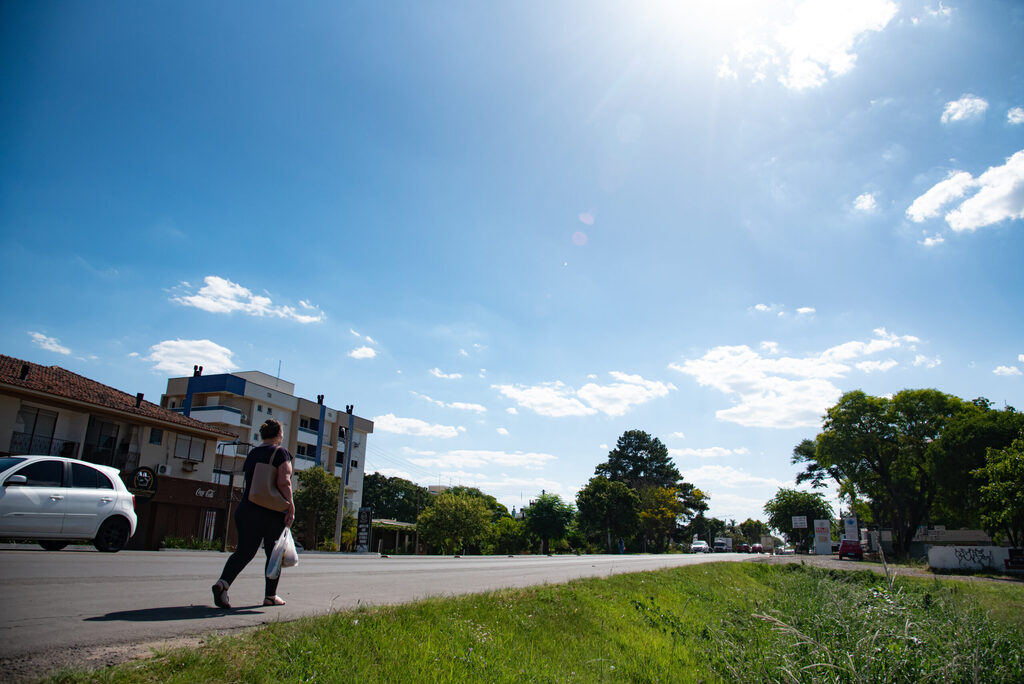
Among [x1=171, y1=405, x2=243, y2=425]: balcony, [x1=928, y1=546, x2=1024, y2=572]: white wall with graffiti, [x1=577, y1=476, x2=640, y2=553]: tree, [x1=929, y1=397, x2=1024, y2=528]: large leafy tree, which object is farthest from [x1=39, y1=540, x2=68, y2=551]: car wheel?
[x1=577, y1=476, x2=640, y2=553]: tree

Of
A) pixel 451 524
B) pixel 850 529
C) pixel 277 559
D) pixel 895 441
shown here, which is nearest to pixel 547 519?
pixel 451 524

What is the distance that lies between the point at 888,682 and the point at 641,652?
283 centimetres

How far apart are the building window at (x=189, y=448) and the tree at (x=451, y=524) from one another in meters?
16.9

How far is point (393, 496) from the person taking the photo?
309 ft

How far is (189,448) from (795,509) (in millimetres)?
69327

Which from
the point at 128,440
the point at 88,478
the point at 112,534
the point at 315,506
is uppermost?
the point at 128,440

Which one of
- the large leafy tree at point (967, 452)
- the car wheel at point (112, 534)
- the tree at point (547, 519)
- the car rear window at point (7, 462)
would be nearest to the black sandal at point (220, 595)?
the car rear window at point (7, 462)

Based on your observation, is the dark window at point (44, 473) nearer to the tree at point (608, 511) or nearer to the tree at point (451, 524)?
the tree at point (451, 524)

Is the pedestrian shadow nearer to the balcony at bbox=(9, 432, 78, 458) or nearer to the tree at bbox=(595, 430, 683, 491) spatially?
the balcony at bbox=(9, 432, 78, 458)

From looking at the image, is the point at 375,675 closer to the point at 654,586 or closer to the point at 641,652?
the point at 641,652

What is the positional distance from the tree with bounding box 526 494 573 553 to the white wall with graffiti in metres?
29.9

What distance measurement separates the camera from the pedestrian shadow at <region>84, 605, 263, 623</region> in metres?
3.88

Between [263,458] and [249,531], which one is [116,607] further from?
[263,458]

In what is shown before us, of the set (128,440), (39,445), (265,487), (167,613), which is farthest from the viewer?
(128,440)
